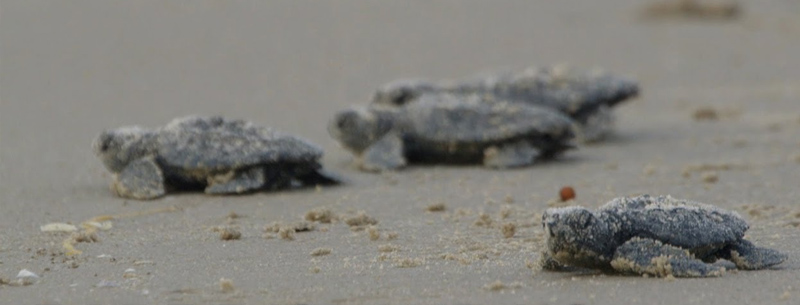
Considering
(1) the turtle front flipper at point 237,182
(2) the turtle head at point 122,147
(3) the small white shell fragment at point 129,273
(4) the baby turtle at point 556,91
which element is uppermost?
(4) the baby turtle at point 556,91

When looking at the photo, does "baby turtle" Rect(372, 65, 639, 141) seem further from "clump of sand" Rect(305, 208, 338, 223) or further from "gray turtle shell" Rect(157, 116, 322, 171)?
"clump of sand" Rect(305, 208, 338, 223)

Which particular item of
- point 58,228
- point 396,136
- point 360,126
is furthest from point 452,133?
point 58,228

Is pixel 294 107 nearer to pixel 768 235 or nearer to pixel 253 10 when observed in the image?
pixel 253 10

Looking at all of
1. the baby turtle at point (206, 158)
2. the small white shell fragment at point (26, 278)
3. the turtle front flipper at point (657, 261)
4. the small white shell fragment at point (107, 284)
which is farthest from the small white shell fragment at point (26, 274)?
the turtle front flipper at point (657, 261)

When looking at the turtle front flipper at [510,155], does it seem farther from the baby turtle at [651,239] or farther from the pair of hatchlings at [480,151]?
the baby turtle at [651,239]

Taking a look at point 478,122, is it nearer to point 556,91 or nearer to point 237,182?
point 556,91

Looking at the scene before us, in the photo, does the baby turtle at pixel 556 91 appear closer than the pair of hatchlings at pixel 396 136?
No

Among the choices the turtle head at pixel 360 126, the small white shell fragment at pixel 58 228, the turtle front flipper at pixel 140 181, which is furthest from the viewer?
the turtle head at pixel 360 126
